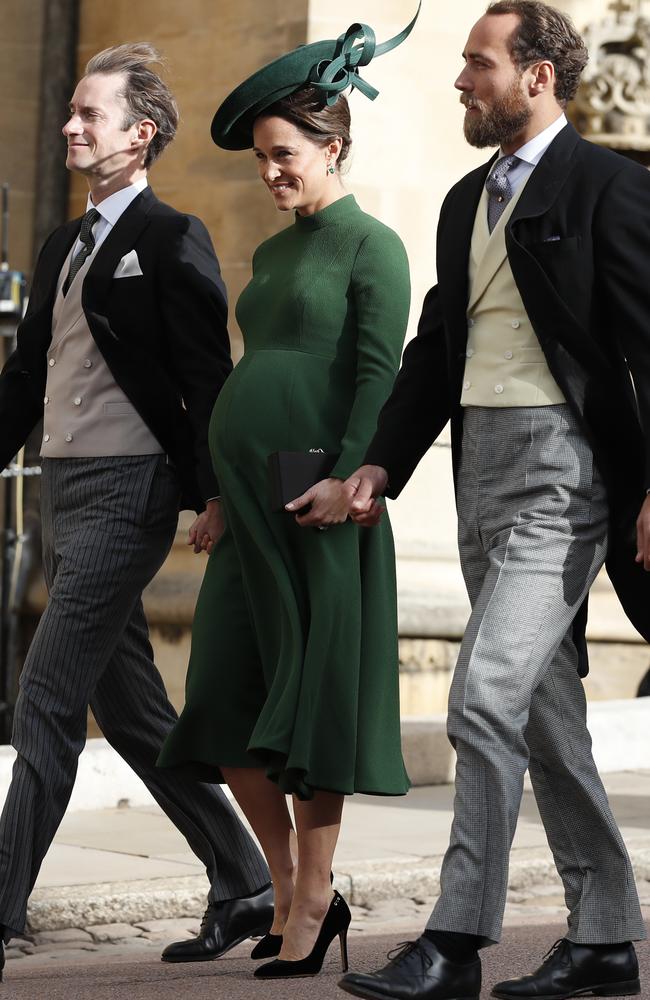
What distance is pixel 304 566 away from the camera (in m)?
4.48

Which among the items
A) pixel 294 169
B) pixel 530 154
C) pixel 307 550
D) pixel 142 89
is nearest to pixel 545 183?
pixel 530 154

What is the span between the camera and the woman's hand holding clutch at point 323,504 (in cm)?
438

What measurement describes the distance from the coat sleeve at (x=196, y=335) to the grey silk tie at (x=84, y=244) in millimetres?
201

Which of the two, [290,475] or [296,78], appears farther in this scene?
[296,78]

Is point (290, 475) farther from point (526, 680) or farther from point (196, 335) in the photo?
point (526, 680)

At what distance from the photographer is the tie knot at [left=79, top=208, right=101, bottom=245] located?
4.94 metres

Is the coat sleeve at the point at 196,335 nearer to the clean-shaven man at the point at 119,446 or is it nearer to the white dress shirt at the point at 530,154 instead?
the clean-shaven man at the point at 119,446

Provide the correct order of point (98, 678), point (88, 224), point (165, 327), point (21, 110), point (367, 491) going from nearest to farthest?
point (367, 491), point (98, 678), point (165, 327), point (88, 224), point (21, 110)

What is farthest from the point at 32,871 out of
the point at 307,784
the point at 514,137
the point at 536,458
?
the point at 514,137

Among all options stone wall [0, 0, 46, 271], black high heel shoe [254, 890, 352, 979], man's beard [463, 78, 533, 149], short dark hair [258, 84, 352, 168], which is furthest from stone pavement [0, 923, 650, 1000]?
stone wall [0, 0, 46, 271]

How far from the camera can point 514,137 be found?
13.8 ft

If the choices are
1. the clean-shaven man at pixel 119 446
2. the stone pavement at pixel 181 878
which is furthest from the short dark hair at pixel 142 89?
the stone pavement at pixel 181 878

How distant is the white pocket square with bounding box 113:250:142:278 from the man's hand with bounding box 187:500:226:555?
553 millimetres

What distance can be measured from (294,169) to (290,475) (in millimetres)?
687
